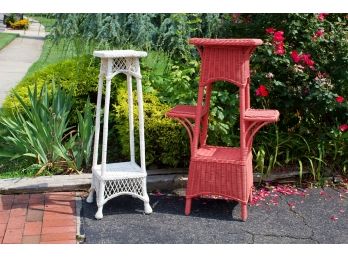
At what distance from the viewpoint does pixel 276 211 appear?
3793 millimetres

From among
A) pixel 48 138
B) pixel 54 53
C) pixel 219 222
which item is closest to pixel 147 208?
pixel 219 222

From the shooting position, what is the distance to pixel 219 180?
3.61 metres

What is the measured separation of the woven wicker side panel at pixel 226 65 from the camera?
3.37 metres

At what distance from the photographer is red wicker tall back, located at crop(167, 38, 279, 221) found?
3.38m

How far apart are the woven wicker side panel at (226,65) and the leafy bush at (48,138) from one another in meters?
1.38

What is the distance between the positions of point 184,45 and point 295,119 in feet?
4.86

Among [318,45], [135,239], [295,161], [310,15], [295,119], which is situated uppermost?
[310,15]

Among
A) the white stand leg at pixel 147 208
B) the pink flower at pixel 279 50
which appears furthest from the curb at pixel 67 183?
the pink flower at pixel 279 50

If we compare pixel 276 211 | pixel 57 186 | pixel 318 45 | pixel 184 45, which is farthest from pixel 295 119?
pixel 57 186

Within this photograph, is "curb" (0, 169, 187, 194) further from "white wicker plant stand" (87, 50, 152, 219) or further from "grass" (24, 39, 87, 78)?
→ "grass" (24, 39, 87, 78)

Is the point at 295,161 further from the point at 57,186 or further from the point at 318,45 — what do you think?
the point at 57,186

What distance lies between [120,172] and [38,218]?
68cm

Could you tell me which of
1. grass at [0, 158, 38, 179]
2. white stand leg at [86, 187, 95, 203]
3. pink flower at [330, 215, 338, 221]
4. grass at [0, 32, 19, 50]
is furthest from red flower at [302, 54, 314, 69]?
grass at [0, 32, 19, 50]

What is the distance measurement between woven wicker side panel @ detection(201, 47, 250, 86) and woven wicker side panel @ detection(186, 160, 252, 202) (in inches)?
24.3
